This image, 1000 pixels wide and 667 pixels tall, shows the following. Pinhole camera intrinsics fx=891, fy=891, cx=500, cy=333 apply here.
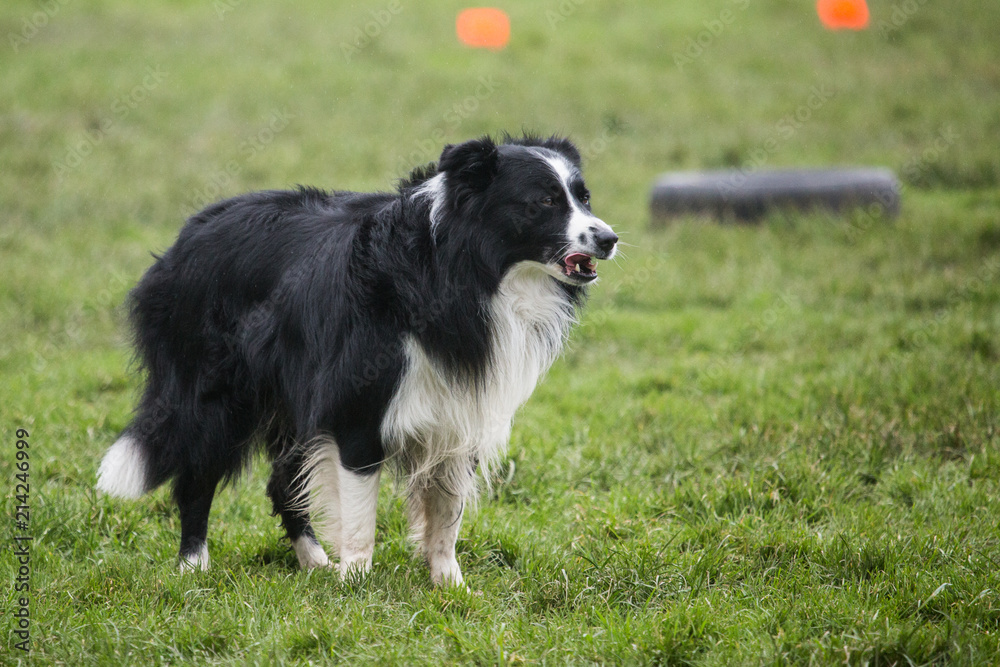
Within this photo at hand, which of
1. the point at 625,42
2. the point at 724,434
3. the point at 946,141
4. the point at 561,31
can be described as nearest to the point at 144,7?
the point at 561,31

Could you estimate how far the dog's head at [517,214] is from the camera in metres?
3.20

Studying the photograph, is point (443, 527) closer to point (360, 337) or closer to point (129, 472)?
point (360, 337)

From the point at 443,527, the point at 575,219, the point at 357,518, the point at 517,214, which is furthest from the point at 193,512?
the point at 575,219

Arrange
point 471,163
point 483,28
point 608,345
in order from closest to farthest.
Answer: point 471,163 < point 608,345 < point 483,28

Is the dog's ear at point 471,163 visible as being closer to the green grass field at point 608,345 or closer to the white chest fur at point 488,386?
the white chest fur at point 488,386

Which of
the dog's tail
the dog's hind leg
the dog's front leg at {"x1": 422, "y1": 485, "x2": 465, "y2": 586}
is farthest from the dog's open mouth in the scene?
the dog's tail

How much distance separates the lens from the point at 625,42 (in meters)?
14.8

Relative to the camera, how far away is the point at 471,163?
3.17m

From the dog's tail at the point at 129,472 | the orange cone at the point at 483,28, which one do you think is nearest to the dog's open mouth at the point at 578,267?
the dog's tail at the point at 129,472

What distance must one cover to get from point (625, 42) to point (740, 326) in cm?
934

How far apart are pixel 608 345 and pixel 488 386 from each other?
3450mm

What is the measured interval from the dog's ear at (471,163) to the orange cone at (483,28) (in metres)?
11.6

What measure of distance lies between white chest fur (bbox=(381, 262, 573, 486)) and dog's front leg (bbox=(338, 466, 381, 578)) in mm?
148

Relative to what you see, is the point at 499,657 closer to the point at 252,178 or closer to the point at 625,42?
the point at 252,178
